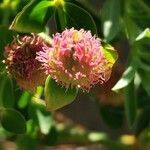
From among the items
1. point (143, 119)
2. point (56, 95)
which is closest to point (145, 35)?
point (56, 95)

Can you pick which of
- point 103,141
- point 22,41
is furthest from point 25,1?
point 103,141

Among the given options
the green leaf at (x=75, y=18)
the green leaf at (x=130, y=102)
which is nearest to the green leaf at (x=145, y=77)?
the green leaf at (x=130, y=102)

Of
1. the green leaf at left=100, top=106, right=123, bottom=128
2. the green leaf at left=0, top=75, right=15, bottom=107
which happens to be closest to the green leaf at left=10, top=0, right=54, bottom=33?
the green leaf at left=0, top=75, right=15, bottom=107

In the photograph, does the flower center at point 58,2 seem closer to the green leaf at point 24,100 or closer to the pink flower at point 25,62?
the pink flower at point 25,62

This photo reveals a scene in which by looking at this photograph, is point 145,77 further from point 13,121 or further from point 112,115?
point 112,115

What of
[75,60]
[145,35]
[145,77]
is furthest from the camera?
[145,77]

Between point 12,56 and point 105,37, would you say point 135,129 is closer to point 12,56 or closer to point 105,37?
point 105,37
